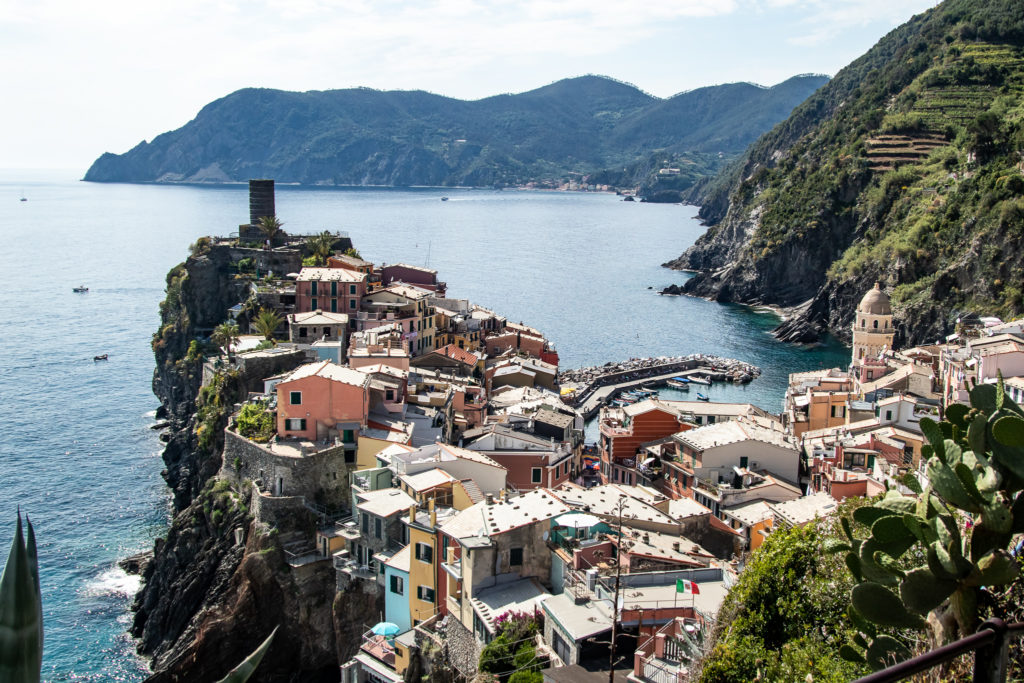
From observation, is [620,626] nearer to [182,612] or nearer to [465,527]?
[465,527]

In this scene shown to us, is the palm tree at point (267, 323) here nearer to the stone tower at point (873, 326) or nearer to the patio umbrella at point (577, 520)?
the patio umbrella at point (577, 520)

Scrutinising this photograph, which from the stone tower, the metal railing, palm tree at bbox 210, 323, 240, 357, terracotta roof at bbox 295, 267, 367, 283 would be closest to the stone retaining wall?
palm tree at bbox 210, 323, 240, 357

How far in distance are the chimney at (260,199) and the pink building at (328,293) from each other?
73.7ft

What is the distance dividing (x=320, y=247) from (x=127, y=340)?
31.2 metres

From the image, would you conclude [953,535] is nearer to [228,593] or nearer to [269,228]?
[228,593]

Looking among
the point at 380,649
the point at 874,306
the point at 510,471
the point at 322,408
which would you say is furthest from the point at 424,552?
the point at 874,306

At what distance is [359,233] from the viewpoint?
167m

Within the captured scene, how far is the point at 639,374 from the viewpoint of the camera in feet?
250

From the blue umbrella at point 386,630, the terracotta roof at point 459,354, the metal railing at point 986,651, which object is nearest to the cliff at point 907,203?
the terracotta roof at point 459,354

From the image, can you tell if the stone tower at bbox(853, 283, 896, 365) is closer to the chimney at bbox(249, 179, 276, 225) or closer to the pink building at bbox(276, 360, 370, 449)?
the pink building at bbox(276, 360, 370, 449)

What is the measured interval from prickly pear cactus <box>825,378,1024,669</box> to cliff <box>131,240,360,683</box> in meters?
23.3

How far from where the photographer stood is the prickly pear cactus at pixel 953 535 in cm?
592

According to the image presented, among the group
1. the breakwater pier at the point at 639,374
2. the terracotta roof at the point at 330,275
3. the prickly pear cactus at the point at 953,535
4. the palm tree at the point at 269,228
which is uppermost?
the prickly pear cactus at the point at 953,535

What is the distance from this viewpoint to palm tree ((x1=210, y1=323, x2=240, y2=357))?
4688cm
